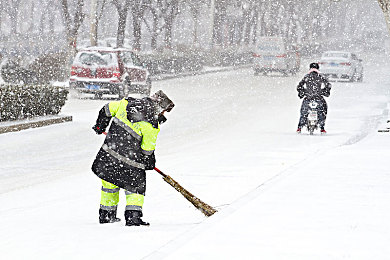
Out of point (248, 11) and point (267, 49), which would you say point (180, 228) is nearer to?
point (267, 49)

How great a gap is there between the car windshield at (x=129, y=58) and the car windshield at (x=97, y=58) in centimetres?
57

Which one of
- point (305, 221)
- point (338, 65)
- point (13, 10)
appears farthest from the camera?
point (13, 10)

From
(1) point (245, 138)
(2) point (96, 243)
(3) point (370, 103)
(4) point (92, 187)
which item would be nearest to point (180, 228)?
(2) point (96, 243)

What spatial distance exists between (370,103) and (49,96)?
12.7m

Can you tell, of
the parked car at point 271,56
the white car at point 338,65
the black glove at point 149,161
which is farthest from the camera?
the parked car at point 271,56

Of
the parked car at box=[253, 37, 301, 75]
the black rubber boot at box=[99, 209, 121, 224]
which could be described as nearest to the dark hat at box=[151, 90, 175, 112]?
the black rubber boot at box=[99, 209, 121, 224]

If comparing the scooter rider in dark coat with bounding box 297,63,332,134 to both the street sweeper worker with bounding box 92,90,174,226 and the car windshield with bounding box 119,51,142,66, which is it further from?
the street sweeper worker with bounding box 92,90,174,226

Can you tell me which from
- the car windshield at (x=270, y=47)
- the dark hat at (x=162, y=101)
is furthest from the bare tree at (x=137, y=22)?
the dark hat at (x=162, y=101)

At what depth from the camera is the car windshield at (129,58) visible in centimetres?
2624

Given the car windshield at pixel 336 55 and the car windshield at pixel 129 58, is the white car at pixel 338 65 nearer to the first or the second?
the car windshield at pixel 336 55

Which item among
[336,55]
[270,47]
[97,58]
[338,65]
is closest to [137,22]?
[270,47]

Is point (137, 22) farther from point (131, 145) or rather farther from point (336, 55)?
point (131, 145)

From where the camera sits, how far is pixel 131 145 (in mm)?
7812

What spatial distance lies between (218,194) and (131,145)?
8.72 feet
